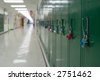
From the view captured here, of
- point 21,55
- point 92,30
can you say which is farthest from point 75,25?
point 21,55

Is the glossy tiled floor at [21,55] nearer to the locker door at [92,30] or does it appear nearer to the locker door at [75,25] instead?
the locker door at [75,25]

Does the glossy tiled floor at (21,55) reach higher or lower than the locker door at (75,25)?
lower

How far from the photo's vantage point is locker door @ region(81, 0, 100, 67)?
1465mm

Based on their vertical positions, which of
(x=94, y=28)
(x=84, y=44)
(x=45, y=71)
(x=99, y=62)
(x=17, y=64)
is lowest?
(x=17, y=64)

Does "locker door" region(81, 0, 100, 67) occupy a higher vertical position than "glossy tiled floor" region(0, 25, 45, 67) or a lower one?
higher

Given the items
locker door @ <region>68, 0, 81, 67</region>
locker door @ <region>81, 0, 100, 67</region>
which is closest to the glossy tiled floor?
locker door @ <region>68, 0, 81, 67</region>

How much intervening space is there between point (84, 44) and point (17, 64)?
4.42m

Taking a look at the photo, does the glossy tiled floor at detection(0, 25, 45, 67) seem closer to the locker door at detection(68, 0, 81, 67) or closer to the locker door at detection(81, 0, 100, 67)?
the locker door at detection(68, 0, 81, 67)

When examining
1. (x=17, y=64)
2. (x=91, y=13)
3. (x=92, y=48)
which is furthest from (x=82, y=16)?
(x=17, y=64)

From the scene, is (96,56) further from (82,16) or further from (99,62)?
(82,16)

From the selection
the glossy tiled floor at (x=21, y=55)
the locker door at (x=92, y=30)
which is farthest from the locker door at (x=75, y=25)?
the glossy tiled floor at (x=21, y=55)

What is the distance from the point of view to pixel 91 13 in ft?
5.26

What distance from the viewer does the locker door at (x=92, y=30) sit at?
1.47m

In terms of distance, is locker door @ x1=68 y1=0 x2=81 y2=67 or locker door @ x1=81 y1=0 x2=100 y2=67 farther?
locker door @ x1=68 y1=0 x2=81 y2=67
